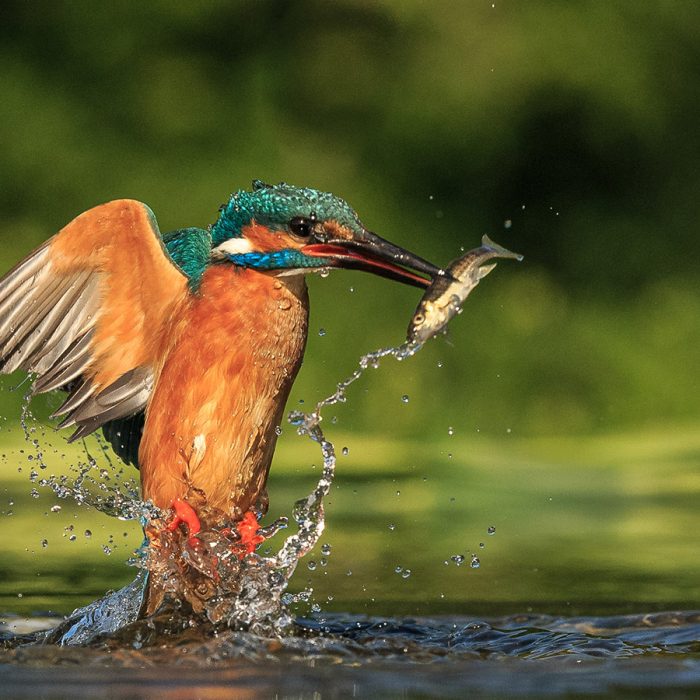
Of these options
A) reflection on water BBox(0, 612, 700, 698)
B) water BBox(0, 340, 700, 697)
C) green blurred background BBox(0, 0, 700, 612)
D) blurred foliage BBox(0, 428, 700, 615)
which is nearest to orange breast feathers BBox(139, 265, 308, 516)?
water BBox(0, 340, 700, 697)

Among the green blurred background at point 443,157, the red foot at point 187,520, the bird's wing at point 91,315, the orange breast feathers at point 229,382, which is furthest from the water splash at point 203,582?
the green blurred background at point 443,157

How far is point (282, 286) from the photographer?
16.9ft

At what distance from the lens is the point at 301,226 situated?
505 cm

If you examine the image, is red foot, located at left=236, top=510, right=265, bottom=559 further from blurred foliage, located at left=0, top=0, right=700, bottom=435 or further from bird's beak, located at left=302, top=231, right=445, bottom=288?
blurred foliage, located at left=0, top=0, right=700, bottom=435

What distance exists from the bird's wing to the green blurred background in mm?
4262

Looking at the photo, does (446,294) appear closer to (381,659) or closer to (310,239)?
(310,239)

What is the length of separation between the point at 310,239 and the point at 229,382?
1.59 feet

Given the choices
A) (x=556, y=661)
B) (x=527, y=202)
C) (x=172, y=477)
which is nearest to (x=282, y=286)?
(x=172, y=477)

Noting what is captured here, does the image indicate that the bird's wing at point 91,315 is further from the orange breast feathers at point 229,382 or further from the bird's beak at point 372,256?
the bird's beak at point 372,256

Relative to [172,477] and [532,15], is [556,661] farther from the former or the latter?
[532,15]

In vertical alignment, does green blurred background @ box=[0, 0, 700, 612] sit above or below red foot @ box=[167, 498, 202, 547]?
above

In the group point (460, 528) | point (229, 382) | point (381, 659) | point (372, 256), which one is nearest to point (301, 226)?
point (372, 256)

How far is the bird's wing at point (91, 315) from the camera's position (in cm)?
522

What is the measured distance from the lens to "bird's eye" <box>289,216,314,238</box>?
5.05 m
